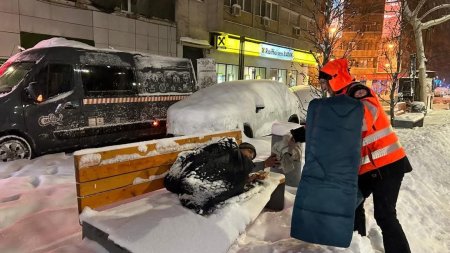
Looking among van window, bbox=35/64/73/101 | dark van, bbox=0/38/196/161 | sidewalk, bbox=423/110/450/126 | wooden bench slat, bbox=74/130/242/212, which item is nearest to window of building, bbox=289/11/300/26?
sidewalk, bbox=423/110/450/126

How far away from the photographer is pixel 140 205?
310 centimetres

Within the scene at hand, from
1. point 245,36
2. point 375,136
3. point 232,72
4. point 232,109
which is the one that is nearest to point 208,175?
point 375,136

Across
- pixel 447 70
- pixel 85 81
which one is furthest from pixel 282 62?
pixel 447 70

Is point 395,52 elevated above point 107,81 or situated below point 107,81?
above

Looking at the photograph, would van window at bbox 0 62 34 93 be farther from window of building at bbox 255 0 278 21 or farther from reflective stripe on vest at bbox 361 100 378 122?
window of building at bbox 255 0 278 21

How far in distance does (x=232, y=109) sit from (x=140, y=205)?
3871 mm

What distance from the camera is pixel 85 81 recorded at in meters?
7.71

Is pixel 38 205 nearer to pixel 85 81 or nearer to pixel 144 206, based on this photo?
A: pixel 144 206

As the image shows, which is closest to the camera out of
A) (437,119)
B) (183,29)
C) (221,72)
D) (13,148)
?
(13,148)

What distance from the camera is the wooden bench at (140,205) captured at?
2646 mm

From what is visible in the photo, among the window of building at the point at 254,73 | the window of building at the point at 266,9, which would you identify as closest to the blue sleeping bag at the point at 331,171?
the window of building at the point at 254,73

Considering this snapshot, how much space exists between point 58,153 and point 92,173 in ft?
16.9

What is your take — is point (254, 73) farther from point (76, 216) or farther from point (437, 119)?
point (76, 216)

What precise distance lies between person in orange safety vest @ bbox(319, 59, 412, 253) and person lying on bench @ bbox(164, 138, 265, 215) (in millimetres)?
1042
